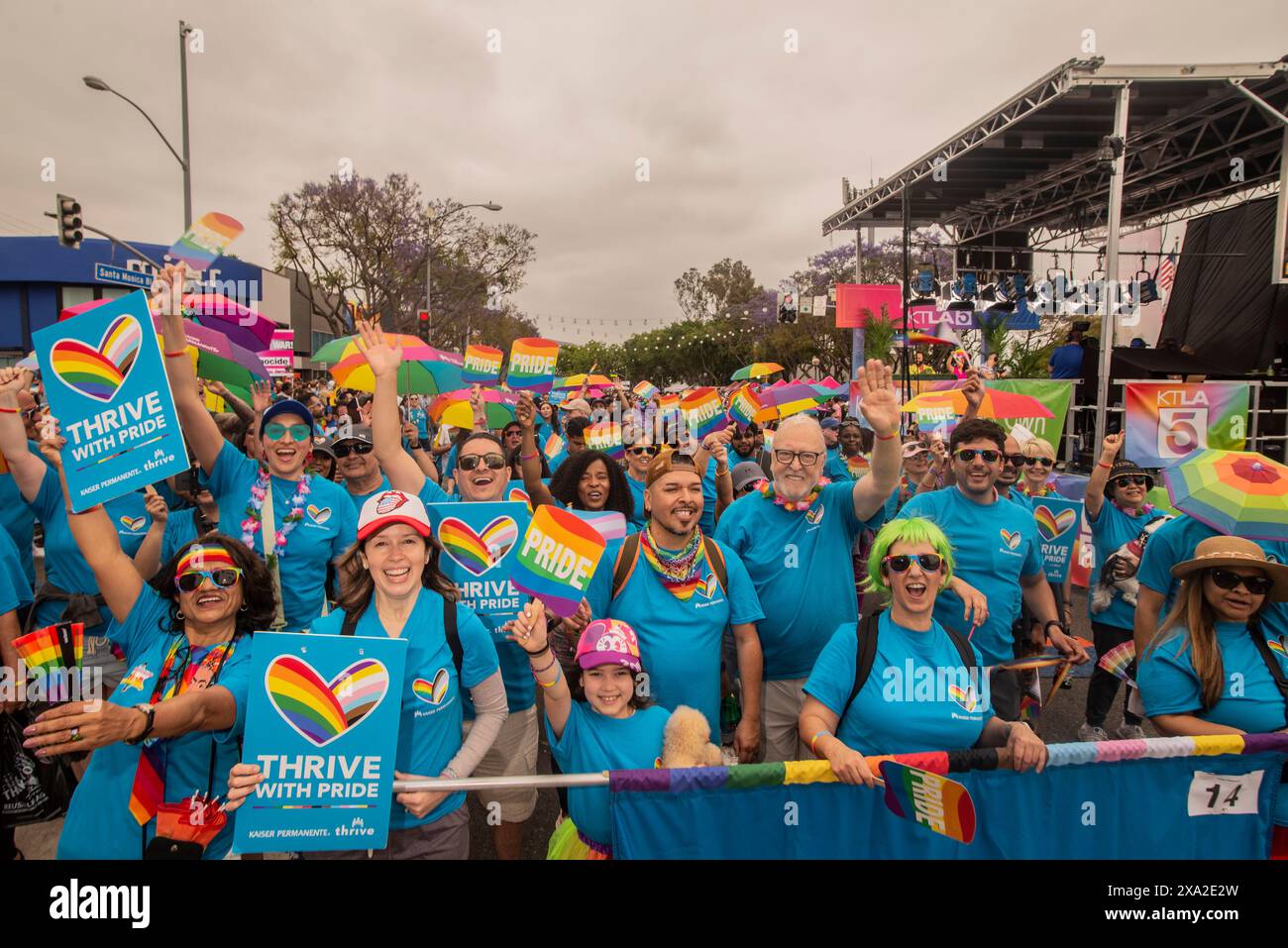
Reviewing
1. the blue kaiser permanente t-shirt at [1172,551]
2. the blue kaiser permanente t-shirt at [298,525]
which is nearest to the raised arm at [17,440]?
the blue kaiser permanente t-shirt at [298,525]

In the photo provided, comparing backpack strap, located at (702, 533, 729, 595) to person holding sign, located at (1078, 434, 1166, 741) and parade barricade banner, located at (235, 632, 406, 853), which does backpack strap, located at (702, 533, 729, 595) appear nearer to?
parade barricade banner, located at (235, 632, 406, 853)

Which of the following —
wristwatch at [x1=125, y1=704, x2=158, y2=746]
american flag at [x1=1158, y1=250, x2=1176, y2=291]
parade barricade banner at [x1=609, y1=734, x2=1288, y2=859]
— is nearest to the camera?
wristwatch at [x1=125, y1=704, x2=158, y2=746]

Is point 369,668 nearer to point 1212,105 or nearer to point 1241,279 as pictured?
point 1212,105

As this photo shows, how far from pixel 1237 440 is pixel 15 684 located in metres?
9.93

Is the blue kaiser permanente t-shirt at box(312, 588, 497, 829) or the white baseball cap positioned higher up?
the white baseball cap

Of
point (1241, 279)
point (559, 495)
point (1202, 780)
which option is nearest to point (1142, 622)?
point (1202, 780)

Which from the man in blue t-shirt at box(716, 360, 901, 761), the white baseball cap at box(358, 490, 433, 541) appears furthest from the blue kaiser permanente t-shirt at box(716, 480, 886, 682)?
the white baseball cap at box(358, 490, 433, 541)

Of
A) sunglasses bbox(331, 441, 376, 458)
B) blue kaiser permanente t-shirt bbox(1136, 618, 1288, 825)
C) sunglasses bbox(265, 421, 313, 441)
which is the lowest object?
blue kaiser permanente t-shirt bbox(1136, 618, 1288, 825)

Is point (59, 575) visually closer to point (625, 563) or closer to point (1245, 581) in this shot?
point (625, 563)

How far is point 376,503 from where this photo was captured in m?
2.52

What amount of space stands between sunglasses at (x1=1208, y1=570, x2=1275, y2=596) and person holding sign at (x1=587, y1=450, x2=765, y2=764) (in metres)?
1.62

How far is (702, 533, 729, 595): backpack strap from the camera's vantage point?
306cm

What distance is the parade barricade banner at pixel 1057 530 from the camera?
4.44m
